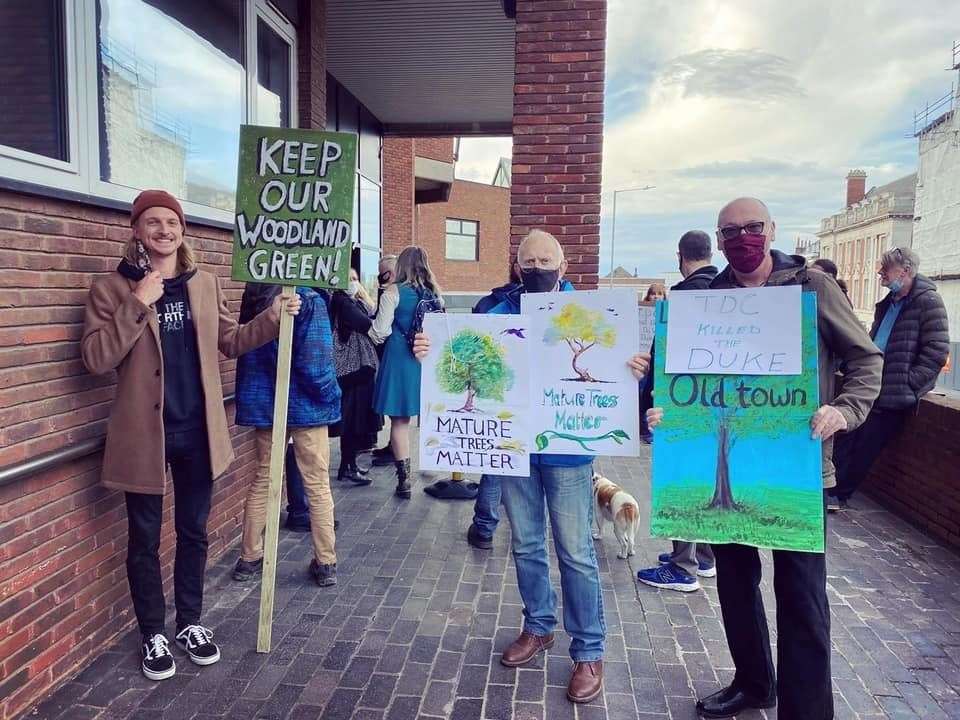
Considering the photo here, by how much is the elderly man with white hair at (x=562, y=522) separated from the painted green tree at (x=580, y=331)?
0.52 feet

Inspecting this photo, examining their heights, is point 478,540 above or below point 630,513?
below

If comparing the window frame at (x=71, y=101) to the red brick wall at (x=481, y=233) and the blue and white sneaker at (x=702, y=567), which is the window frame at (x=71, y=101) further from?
the red brick wall at (x=481, y=233)

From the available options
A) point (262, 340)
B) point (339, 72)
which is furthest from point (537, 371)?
point (339, 72)

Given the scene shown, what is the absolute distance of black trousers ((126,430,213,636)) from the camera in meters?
3.22

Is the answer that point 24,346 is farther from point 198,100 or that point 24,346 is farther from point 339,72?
point 339,72

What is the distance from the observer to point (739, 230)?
265cm

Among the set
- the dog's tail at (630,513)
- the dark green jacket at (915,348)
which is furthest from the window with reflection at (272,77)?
the dark green jacket at (915,348)

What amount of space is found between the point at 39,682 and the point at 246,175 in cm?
258

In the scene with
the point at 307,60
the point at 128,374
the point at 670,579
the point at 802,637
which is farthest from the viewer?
the point at 307,60

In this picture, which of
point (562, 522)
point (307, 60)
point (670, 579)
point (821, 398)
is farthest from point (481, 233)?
point (821, 398)

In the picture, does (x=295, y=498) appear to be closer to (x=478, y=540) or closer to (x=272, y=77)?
(x=478, y=540)

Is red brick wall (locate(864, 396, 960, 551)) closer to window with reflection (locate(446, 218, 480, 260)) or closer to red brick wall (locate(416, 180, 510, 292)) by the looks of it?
red brick wall (locate(416, 180, 510, 292))

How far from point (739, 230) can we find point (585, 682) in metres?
2.15

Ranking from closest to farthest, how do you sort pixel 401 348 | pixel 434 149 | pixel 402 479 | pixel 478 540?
pixel 478 540
pixel 401 348
pixel 402 479
pixel 434 149
